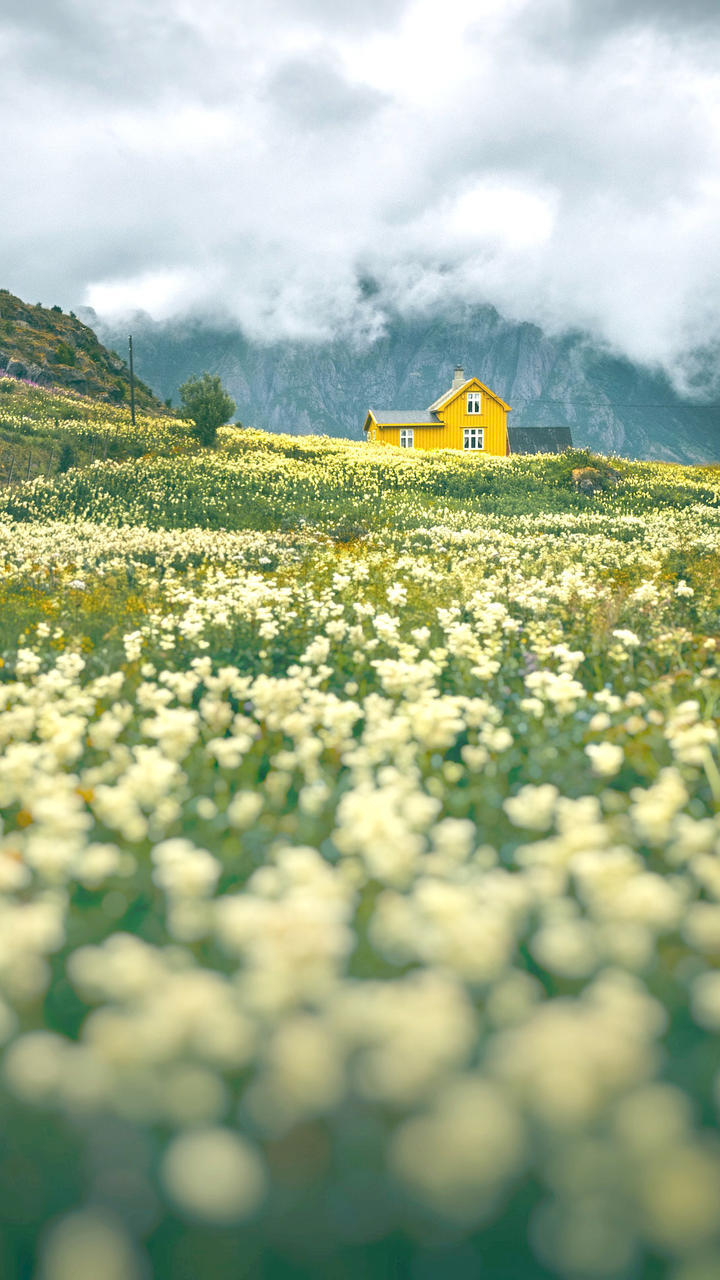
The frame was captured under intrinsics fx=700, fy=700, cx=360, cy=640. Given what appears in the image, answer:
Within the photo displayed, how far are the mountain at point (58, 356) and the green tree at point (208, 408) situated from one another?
18258 millimetres

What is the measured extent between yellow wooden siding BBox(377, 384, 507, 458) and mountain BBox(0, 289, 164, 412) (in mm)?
18741

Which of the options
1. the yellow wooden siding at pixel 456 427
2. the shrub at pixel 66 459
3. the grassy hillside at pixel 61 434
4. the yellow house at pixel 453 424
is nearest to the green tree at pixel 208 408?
the grassy hillside at pixel 61 434

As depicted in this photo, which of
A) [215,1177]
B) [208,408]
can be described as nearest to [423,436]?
[208,408]

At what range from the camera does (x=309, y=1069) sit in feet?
5.47

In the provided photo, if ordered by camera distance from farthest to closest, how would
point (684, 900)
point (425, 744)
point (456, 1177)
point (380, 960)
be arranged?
A: point (425, 744) → point (684, 900) → point (380, 960) → point (456, 1177)

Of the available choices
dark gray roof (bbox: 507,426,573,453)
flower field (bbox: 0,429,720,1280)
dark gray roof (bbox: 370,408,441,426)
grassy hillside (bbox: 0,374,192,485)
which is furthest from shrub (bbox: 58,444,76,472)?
dark gray roof (bbox: 507,426,573,453)

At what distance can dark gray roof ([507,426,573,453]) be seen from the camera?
71188 millimetres

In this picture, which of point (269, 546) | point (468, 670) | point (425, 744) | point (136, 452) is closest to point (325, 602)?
point (468, 670)

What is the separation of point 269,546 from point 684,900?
1202cm

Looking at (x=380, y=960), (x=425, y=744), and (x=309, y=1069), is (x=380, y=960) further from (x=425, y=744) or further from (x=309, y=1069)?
(x=425, y=744)

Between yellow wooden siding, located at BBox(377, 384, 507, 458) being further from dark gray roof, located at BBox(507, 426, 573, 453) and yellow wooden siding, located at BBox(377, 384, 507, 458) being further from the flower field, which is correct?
the flower field

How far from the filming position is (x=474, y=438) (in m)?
54.2

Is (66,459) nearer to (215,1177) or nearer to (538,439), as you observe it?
(215,1177)

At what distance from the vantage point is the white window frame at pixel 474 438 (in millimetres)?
→ 54000
